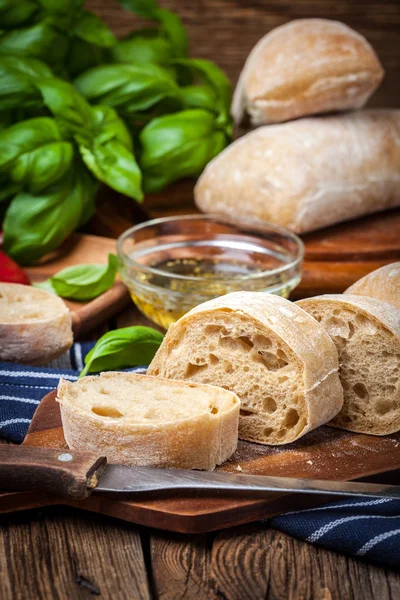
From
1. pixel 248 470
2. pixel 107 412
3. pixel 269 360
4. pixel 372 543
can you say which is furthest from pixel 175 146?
pixel 372 543

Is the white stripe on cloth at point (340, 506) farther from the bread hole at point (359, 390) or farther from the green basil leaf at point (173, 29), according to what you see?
the green basil leaf at point (173, 29)

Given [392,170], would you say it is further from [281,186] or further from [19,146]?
[19,146]

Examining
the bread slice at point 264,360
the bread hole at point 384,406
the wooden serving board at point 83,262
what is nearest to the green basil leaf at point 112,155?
the wooden serving board at point 83,262

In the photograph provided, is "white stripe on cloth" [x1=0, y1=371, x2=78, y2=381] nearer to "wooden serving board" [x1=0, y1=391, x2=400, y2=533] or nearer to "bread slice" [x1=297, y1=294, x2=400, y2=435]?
"wooden serving board" [x1=0, y1=391, x2=400, y2=533]

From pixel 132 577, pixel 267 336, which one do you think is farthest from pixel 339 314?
pixel 132 577

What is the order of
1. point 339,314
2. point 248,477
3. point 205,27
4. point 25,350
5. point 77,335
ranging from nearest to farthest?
point 248,477
point 339,314
point 25,350
point 77,335
point 205,27

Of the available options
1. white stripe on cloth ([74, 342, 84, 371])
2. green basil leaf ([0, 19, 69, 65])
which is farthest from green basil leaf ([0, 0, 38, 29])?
white stripe on cloth ([74, 342, 84, 371])

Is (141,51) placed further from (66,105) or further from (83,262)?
(83,262)
